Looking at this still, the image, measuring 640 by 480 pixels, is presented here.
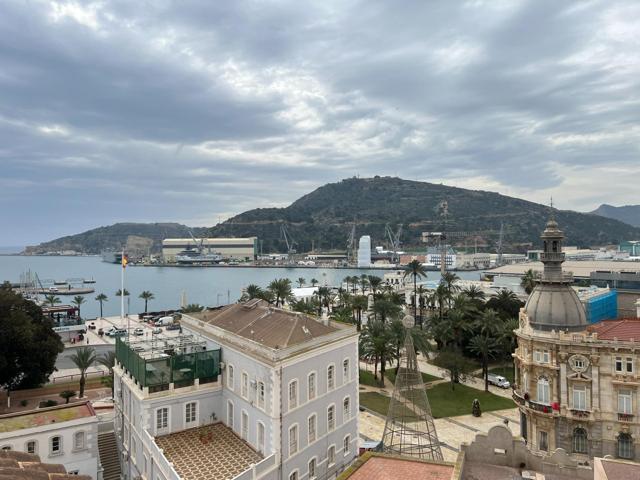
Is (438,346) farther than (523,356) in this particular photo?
Yes

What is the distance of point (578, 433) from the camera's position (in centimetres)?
2641

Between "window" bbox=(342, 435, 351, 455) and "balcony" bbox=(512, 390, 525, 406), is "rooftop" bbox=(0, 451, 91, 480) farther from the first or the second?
"balcony" bbox=(512, 390, 525, 406)

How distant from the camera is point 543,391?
27453 mm

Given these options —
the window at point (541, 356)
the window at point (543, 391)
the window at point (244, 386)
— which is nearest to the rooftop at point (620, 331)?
the window at point (541, 356)

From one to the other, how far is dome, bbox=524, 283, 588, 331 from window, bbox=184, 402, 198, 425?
22.5m

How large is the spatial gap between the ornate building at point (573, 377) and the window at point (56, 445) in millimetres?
29448

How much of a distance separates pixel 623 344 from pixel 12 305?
48.5m

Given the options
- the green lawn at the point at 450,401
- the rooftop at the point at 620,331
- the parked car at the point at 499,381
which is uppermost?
the rooftop at the point at 620,331

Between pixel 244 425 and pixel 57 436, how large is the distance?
38.7 feet

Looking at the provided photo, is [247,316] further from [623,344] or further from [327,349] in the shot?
[623,344]

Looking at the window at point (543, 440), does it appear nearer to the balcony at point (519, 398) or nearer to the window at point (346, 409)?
the balcony at point (519, 398)

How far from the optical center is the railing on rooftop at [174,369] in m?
24.2

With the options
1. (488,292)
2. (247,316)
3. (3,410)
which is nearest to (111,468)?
(3,410)

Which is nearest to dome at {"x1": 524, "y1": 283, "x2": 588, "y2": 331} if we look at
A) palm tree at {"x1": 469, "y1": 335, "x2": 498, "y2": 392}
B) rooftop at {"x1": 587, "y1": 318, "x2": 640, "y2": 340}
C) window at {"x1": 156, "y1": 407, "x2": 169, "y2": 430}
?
rooftop at {"x1": 587, "y1": 318, "x2": 640, "y2": 340}
